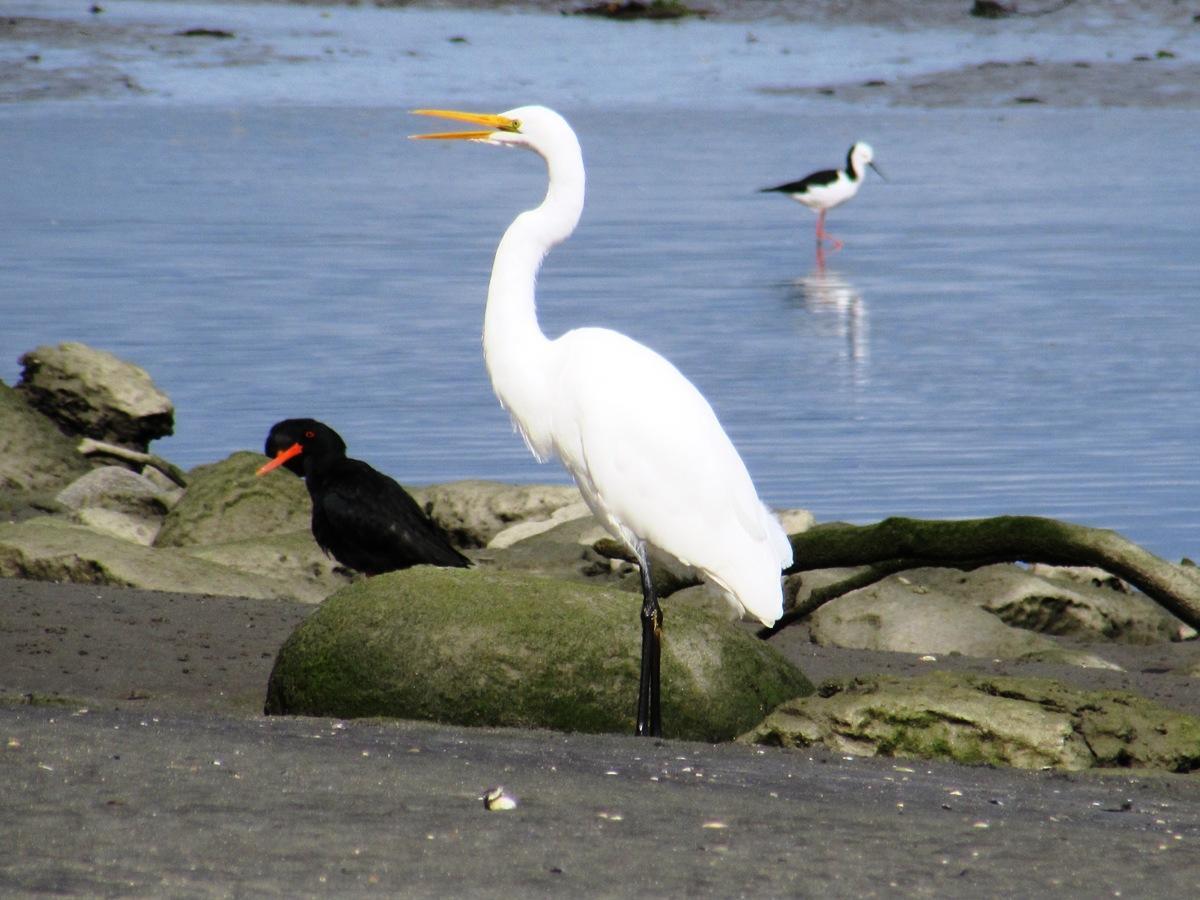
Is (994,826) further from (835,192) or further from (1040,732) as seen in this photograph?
(835,192)

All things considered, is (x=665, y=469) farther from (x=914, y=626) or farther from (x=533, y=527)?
(x=533, y=527)

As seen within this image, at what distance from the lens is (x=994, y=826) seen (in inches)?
174

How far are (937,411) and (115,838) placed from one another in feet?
31.1

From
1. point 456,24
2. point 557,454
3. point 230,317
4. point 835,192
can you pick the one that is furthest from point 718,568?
point 456,24

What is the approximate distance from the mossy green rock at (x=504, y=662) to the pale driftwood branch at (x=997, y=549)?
1584 mm

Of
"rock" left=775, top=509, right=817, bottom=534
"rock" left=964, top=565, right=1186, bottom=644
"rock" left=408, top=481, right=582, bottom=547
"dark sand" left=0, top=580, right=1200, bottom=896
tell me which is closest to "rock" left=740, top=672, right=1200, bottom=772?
"dark sand" left=0, top=580, right=1200, bottom=896

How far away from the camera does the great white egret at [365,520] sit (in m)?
8.70

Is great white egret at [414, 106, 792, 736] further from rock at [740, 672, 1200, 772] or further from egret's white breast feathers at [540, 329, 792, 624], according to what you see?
rock at [740, 672, 1200, 772]

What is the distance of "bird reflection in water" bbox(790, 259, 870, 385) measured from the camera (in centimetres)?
1464

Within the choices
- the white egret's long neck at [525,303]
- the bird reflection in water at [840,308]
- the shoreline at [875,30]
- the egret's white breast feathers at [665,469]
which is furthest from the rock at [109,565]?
the shoreline at [875,30]

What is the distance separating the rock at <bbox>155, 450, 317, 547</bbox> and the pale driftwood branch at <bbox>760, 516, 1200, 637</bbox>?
3.13 m

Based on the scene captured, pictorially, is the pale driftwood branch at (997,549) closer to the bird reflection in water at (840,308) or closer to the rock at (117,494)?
the rock at (117,494)

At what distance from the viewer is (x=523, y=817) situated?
417cm

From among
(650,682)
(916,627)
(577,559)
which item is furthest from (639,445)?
(577,559)
